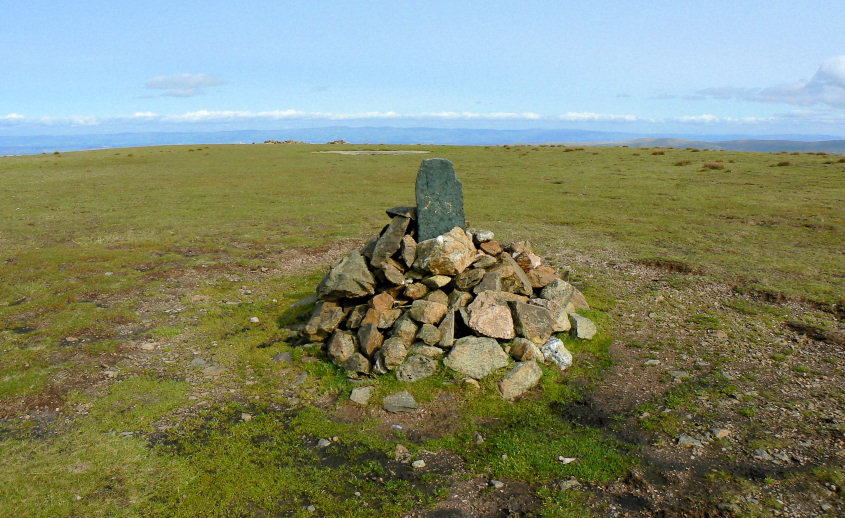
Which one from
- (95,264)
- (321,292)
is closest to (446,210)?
(321,292)

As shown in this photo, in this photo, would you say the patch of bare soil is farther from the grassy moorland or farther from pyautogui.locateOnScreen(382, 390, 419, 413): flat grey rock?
pyautogui.locateOnScreen(382, 390, 419, 413): flat grey rock

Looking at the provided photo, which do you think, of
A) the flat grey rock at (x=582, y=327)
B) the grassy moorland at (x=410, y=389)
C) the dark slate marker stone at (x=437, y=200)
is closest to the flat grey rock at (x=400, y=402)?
the grassy moorland at (x=410, y=389)

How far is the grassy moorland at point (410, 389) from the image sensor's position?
Result: 27.2 feet

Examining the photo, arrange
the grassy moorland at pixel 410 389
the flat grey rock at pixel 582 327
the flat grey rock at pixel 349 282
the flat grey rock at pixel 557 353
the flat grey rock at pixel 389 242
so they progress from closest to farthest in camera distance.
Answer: the grassy moorland at pixel 410 389
the flat grey rock at pixel 557 353
the flat grey rock at pixel 582 327
the flat grey rock at pixel 349 282
the flat grey rock at pixel 389 242

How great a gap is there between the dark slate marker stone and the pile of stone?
3 centimetres

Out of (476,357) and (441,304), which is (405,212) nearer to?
(441,304)

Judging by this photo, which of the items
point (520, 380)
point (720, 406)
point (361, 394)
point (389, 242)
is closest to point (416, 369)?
point (361, 394)

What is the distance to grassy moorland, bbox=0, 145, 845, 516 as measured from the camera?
8.30 meters

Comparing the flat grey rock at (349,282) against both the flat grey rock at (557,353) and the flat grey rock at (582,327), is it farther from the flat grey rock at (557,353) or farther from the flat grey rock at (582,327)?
the flat grey rock at (582,327)

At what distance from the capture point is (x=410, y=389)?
37.7 feet

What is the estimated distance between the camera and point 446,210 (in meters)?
15.5

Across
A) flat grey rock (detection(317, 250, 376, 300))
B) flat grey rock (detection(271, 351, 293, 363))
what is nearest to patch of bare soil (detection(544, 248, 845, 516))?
flat grey rock (detection(317, 250, 376, 300))

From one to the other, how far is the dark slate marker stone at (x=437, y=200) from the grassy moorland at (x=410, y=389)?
17.0 feet

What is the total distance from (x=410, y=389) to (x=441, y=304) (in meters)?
2.77
